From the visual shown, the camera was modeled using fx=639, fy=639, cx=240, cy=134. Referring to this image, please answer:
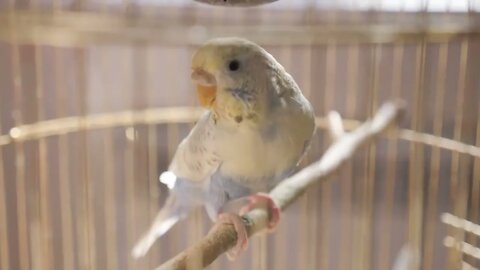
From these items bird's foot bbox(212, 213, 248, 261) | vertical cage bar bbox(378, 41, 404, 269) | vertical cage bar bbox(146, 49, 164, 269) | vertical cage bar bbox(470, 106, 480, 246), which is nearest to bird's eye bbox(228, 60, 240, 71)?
bird's foot bbox(212, 213, 248, 261)

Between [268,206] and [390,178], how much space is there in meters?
0.59

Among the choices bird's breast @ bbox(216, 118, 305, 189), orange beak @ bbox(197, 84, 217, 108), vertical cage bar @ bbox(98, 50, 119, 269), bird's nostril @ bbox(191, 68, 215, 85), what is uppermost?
bird's nostril @ bbox(191, 68, 215, 85)

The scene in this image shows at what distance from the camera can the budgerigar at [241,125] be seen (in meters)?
0.65

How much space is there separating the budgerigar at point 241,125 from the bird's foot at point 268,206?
3 centimetres

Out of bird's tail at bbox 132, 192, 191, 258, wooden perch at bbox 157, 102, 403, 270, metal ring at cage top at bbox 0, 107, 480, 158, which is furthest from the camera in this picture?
metal ring at cage top at bbox 0, 107, 480, 158

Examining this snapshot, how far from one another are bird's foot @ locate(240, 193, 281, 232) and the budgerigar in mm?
29

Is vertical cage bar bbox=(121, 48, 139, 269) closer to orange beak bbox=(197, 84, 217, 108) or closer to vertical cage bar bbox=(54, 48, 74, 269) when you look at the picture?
vertical cage bar bbox=(54, 48, 74, 269)

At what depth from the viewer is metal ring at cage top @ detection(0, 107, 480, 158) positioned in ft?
3.22

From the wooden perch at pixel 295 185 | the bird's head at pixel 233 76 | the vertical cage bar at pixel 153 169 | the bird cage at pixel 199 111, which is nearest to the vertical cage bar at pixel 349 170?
the bird cage at pixel 199 111

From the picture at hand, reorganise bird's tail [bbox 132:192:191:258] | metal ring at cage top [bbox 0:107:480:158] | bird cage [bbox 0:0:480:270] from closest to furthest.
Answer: bird's tail [bbox 132:192:191:258], metal ring at cage top [bbox 0:107:480:158], bird cage [bbox 0:0:480:270]

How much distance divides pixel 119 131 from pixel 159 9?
0.83 ft

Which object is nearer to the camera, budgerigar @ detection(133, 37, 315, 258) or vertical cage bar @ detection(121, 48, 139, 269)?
budgerigar @ detection(133, 37, 315, 258)

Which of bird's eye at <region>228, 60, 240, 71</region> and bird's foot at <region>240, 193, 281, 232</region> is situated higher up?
bird's eye at <region>228, 60, 240, 71</region>

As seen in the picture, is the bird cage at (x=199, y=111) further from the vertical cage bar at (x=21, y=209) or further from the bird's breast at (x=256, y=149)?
the bird's breast at (x=256, y=149)
